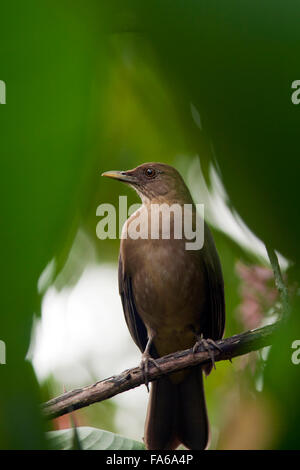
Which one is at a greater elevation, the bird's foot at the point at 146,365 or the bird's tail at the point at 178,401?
the bird's foot at the point at 146,365

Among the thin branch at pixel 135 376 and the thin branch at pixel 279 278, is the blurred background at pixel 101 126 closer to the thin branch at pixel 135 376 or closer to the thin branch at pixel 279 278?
the thin branch at pixel 279 278

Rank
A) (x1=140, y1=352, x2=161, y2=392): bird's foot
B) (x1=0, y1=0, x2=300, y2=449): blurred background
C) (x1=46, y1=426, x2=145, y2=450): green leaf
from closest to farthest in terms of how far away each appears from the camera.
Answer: (x1=0, y1=0, x2=300, y2=449): blurred background
(x1=46, y1=426, x2=145, y2=450): green leaf
(x1=140, y1=352, x2=161, y2=392): bird's foot

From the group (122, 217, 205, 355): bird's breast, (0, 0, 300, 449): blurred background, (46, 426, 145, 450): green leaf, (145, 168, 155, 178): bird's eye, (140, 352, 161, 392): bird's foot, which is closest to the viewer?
(0, 0, 300, 449): blurred background

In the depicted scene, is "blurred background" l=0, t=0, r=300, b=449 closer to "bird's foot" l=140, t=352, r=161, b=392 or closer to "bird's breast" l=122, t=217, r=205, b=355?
"bird's foot" l=140, t=352, r=161, b=392

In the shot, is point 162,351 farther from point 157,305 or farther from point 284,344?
point 284,344

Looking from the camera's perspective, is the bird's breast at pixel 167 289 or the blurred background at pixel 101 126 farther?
the bird's breast at pixel 167 289

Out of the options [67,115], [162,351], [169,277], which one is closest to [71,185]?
[67,115]

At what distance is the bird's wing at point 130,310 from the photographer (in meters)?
2.41

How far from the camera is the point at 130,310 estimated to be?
249cm

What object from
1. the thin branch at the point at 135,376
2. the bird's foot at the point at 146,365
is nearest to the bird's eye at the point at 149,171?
the thin branch at the point at 135,376

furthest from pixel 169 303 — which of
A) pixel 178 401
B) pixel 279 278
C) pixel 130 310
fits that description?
pixel 279 278

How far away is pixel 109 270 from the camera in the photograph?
797 mm

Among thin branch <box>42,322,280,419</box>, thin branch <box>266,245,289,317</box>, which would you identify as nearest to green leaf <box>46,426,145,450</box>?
thin branch <box>42,322,280,419</box>

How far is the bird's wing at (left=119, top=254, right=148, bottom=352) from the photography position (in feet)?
7.91
